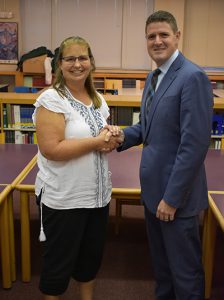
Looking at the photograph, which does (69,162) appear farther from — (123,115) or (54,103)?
(123,115)

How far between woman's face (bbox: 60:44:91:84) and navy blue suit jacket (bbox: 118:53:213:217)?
1.18 feet

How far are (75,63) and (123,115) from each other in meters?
2.06

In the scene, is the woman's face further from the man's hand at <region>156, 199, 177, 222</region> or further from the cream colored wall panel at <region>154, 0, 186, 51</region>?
the cream colored wall panel at <region>154, 0, 186, 51</region>

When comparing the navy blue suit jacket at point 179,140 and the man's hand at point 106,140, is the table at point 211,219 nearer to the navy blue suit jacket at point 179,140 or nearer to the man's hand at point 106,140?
the navy blue suit jacket at point 179,140

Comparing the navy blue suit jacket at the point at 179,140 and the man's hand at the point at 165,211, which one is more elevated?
the navy blue suit jacket at the point at 179,140

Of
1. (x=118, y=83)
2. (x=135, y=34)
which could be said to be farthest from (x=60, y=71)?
(x=135, y=34)

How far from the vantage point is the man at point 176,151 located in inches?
62.5

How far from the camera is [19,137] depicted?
3922mm

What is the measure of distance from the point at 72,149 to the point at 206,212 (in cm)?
103

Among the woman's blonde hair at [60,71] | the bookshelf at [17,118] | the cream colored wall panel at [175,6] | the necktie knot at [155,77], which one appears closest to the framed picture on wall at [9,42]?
the cream colored wall panel at [175,6]

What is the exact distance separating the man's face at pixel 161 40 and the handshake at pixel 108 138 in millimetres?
406

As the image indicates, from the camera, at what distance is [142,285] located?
8.32 feet

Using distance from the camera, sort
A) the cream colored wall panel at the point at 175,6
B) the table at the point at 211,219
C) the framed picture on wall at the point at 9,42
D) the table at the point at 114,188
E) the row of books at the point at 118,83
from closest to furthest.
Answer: the table at the point at 211,219 < the table at the point at 114,188 < the row of books at the point at 118,83 < the cream colored wall panel at the point at 175,6 < the framed picture on wall at the point at 9,42

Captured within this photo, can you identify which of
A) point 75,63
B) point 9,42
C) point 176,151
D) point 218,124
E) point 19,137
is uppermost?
point 9,42
